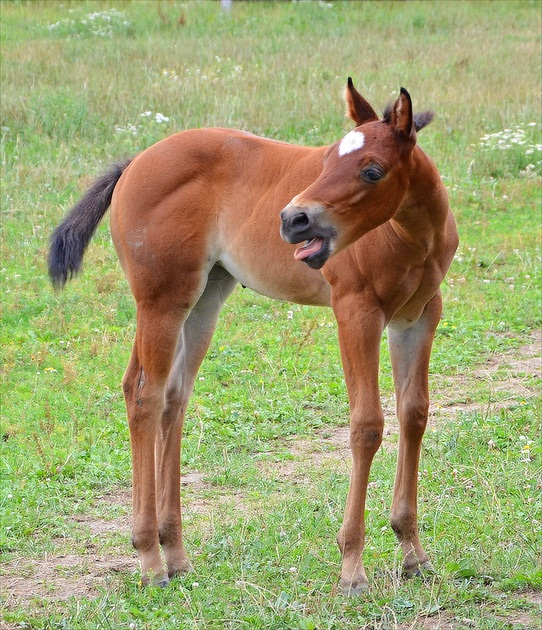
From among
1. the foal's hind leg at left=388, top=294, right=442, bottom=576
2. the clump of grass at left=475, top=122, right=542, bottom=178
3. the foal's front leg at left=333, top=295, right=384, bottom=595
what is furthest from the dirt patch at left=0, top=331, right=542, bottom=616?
the clump of grass at left=475, top=122, right=542, bottom=178

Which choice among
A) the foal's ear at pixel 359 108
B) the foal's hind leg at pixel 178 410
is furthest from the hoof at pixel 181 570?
the foal's ear at pixel 359 108

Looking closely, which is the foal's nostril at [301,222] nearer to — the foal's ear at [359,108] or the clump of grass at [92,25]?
the foal's ear at [359,108]

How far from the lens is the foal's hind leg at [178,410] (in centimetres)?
448

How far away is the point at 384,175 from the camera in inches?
142

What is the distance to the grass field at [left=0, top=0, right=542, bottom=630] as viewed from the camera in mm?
4000

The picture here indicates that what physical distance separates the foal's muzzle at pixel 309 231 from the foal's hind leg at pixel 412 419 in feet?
2.69

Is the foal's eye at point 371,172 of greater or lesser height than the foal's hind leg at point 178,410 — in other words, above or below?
above

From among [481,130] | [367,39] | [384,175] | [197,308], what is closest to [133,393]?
[197,308]

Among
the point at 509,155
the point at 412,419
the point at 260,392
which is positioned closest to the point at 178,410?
the point at 412,419

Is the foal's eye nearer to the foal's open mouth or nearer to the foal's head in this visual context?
the foal's head

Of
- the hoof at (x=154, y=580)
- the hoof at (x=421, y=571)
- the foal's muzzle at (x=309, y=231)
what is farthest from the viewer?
the hoof at (x=154, y=580)

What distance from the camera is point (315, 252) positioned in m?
3.57

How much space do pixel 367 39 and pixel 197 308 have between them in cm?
1327

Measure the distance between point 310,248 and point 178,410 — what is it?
139cm
